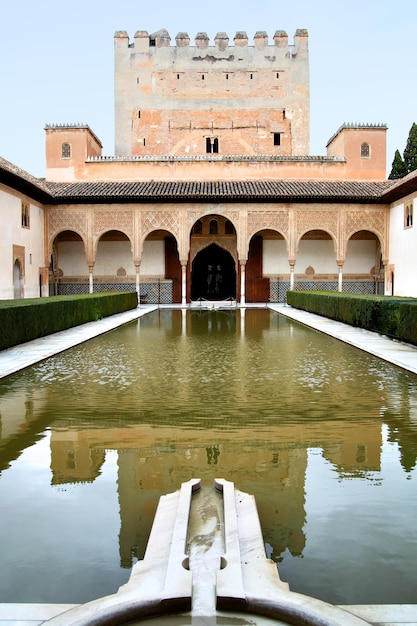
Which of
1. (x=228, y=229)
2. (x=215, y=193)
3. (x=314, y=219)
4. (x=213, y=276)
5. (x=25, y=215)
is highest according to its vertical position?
(x=215, y=193)

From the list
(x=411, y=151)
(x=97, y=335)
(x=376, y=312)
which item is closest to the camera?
(x=376, y=312)

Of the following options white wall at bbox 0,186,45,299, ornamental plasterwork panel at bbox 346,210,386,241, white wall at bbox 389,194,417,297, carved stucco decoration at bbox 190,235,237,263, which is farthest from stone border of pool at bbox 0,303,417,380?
carved stucco decoration at bbox 190,235,237,263

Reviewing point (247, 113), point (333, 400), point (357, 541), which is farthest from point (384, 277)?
point (357, 541)

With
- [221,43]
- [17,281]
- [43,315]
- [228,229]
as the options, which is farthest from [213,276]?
[43,315]

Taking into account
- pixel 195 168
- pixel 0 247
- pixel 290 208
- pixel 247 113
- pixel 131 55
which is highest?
pixel 131 55

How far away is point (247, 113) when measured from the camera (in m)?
31.6

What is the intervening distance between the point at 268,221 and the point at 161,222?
4316 millimetres

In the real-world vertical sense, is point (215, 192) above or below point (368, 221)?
above

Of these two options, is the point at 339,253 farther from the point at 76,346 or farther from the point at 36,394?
the point at 36,394

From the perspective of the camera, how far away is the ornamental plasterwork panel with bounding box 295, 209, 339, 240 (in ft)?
82.8

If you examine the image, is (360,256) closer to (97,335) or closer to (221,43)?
(221,43)

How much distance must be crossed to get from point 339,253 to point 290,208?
270 centimetres

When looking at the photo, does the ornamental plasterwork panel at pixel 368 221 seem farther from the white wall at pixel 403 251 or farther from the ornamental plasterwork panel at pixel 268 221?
the ornamental plasterwork panel at pixel 268 221

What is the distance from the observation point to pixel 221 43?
31938mm
